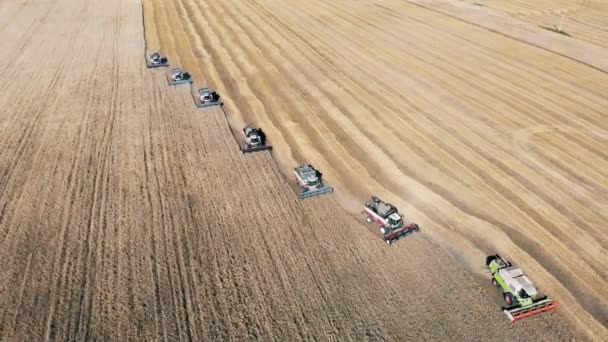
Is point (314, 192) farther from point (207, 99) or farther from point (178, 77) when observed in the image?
point (178, 77)

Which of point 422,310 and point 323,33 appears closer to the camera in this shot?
point 422,310

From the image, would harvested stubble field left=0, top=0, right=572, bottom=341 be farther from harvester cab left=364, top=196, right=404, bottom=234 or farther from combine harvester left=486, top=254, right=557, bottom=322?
harvester cab left=364, top=196, right=404, bottom=234

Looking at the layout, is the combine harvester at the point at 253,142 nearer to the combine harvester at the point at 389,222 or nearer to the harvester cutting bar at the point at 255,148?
the harvester cutting bar at the point at 255,148

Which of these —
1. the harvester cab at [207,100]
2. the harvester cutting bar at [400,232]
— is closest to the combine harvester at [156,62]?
the harvester cab at [207,100]

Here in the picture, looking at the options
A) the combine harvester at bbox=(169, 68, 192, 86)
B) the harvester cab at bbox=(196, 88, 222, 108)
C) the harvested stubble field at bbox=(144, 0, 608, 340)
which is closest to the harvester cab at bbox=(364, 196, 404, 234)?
the harvested stubble field at bbox=(144, 0, 608, 340)

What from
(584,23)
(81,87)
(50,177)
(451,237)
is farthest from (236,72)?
(584,23)

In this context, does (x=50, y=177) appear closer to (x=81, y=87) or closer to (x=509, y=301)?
(x=81, y=87)

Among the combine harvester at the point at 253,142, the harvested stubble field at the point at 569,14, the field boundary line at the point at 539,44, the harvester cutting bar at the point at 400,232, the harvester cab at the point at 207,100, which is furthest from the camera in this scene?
the harvested stubble field at the point at 569,14
